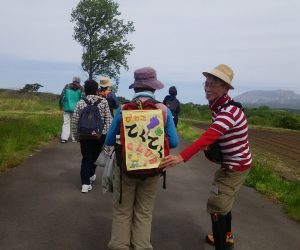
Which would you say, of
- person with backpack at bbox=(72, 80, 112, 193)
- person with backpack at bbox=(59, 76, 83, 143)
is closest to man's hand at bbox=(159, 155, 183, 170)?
person with backpack at bbox=(72, 80, 112, 193)

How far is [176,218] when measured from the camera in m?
6.81

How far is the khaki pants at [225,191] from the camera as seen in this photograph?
5.06 m

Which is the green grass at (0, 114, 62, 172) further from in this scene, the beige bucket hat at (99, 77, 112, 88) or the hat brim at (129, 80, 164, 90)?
the hat brim at (129, 80, 164, 90)

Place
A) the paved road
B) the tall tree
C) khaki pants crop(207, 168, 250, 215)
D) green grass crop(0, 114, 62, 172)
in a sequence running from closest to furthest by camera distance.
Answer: khaki pants crop(207, 168, 250, 215) < the paved road < green grass crop(0, 114, 62, 172) < the tall tree

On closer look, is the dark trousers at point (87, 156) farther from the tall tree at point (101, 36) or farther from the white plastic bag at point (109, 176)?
the tall tree at point (101, 36)

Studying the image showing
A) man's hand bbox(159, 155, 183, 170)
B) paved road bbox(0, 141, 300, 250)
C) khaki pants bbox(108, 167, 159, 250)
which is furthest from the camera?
paved road bbox(0, 141, 300, 250)

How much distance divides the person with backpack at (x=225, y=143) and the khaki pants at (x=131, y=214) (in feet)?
1.39

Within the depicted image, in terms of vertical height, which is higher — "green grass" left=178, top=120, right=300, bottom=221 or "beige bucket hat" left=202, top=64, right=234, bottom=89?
"beige bucket hat" left=202, top=64, right=234, bottom=89

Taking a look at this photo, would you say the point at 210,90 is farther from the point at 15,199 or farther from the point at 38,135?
the point at 38,135

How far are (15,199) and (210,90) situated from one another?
373 cm

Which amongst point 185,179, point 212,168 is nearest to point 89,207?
point 185,179

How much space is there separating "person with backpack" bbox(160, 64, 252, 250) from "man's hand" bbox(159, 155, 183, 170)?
1 centimetres

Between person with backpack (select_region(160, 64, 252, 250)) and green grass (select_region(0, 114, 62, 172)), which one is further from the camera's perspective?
green grass (select_region(0, 114, 62, 172))

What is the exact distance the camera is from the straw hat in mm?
4824
